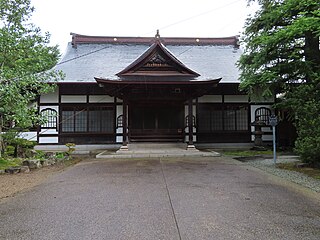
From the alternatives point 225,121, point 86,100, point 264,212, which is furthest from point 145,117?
point 264,212

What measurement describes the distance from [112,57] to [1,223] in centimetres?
1435

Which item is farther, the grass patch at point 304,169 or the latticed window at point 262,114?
the latticed window at point 262,114

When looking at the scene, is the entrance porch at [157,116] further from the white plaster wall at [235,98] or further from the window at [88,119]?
the white plaster wall at [235,98]

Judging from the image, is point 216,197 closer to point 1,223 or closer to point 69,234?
point 69,234

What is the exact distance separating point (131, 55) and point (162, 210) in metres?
14.5

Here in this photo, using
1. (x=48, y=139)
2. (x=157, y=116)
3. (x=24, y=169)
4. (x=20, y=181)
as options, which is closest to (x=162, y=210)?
(x=20, y=181)

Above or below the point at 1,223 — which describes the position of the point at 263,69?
above

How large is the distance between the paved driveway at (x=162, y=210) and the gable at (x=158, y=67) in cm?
702

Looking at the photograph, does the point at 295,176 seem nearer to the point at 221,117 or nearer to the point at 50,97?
the point at 221,117

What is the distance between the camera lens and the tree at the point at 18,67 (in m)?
6.51

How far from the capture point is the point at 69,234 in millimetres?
2814

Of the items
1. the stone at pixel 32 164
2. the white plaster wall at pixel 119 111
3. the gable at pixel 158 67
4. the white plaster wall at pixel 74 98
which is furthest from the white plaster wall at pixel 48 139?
the stone at pixel 32 164

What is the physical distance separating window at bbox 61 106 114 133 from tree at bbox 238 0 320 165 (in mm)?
7785

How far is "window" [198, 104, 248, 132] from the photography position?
45.5ft
